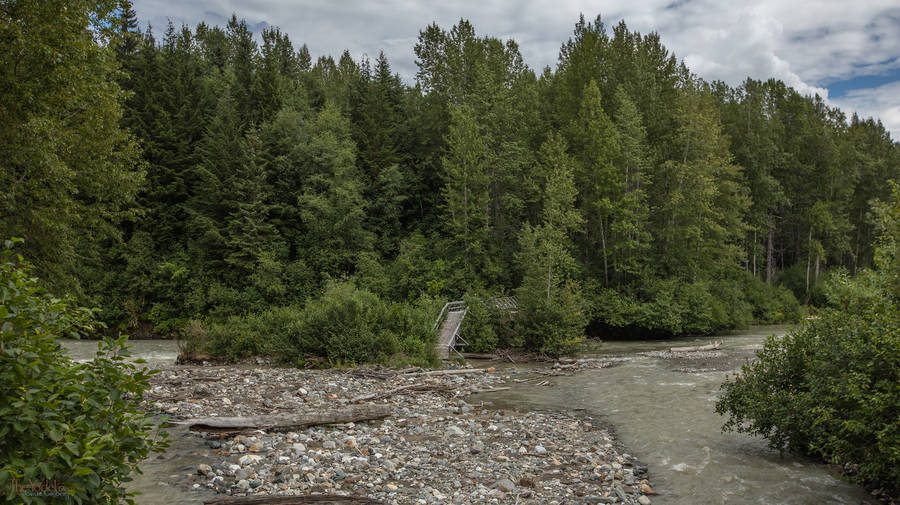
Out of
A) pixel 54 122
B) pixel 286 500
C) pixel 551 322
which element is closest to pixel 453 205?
pixel 551 322

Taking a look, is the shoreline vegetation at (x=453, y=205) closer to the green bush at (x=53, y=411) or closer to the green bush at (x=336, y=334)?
the green bush at (x=336, y=334)

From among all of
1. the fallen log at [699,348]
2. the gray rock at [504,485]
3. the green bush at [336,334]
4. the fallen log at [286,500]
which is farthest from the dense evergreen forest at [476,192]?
the fallen log at [286,500]

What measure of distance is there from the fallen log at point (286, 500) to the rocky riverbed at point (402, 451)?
40cm

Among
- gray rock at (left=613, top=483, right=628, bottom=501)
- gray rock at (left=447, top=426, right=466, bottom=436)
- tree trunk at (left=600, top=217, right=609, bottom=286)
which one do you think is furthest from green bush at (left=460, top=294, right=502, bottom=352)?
gray rock at (left=613, top=483, right=628, bottom=501)

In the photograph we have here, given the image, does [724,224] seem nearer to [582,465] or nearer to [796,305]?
[796,305]

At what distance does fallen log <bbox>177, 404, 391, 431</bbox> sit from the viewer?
10039 mm

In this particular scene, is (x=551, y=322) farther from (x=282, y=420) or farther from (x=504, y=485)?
(x=504, y=485)

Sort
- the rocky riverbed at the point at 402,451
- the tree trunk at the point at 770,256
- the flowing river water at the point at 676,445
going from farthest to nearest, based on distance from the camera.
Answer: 1. the tree trunk at the point at 770,256
2. the flowing river water at the point at 676,445
3. the rocky riverbed at the point at 402,451

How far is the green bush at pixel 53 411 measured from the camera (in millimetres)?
3355

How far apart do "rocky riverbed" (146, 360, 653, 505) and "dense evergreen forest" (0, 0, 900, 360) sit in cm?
1287

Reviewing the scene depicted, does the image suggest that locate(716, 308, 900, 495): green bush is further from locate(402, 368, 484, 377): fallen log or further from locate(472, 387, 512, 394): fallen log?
locate(402, 368, 484, 377): fallen log

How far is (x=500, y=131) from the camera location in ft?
123

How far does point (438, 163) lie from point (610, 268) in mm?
16844

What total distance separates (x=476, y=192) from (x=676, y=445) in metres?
27.1
